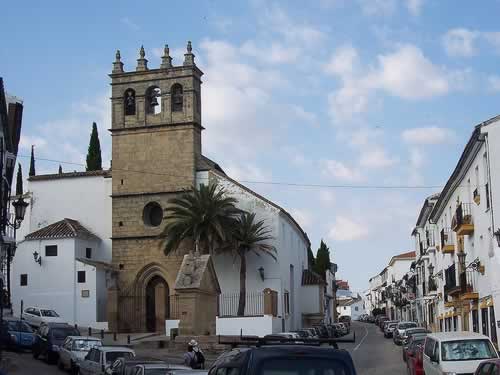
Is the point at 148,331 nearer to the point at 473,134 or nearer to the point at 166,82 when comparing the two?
the point at 166,82

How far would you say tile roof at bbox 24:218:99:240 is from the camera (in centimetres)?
4897

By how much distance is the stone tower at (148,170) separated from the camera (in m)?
48.4

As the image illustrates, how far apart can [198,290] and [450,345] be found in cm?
1698

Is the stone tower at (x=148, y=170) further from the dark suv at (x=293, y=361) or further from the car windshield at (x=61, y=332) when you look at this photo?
the dark suv at (x=293, y=361)

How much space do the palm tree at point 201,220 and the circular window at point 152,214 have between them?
2.79 metres

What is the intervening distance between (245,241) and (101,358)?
960 inches

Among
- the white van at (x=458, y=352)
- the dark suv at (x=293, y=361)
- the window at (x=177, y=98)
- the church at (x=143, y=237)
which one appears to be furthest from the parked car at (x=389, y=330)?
the dark suv at (x=293, y=361)

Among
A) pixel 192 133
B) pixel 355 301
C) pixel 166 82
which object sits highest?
pixel 166 82

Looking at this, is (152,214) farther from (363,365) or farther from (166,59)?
(363,365)

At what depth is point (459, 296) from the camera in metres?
39.5

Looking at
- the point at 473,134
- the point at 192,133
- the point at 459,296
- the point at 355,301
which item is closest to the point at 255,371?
the point at 473,134

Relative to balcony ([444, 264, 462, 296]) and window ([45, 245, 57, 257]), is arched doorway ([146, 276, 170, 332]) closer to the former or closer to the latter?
window ([45, 245, 57, 257])

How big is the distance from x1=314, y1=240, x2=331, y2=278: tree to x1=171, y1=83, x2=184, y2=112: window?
155 ft

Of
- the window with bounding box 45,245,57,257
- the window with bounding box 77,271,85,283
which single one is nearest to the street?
the window with bounding box 77,271,85,283
